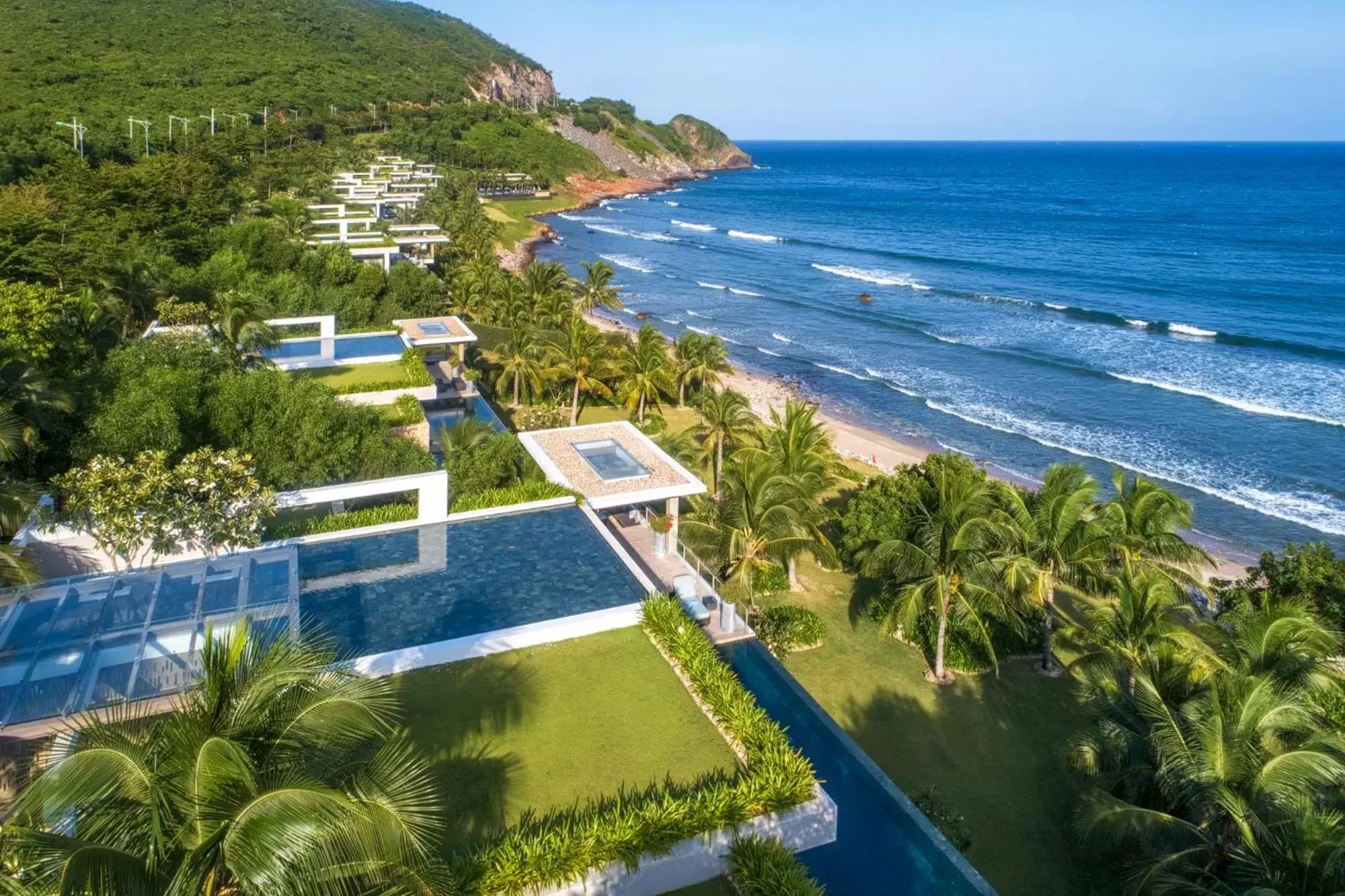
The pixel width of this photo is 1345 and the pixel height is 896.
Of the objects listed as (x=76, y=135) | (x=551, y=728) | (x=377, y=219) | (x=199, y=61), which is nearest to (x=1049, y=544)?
(x=551, y=728)

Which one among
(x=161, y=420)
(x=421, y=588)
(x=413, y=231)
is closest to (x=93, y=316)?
(x=161, y=420)

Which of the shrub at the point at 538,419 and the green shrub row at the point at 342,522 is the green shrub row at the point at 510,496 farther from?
the shrub at the point at 538,419

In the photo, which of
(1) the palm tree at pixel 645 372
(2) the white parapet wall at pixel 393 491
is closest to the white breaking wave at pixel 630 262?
(1) the palm tree at pixel 645 372

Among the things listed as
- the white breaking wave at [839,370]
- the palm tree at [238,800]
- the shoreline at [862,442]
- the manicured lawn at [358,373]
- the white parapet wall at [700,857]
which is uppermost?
the palm tree at [238,800]

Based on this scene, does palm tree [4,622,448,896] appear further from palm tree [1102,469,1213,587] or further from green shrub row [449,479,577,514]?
palm tree [1102,469,1213,587]

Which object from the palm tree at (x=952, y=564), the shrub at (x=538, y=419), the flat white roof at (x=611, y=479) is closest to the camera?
the palm tree at (x=952, y=564)

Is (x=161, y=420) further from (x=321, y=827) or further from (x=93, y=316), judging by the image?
(x=321, y=827)

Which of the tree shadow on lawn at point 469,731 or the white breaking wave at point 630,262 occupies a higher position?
the white breaking wave at point 630,262
